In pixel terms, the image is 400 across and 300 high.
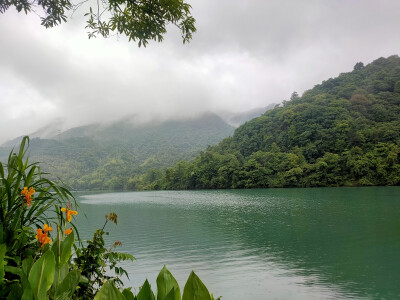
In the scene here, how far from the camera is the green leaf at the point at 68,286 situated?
96 centimetres

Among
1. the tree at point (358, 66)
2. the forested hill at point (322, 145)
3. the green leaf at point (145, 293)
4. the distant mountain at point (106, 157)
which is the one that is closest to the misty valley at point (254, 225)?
the green leaf at point (145, 293)

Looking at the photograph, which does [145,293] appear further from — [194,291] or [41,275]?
[41,275]

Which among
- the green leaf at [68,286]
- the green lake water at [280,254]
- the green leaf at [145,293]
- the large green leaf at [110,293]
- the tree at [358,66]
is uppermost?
the tree at [358,66]

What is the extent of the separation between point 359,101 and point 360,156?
1893 cm

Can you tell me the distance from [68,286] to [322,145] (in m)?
54.6

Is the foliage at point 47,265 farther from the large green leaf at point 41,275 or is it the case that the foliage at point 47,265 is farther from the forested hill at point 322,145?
the forested hill at point 322,145

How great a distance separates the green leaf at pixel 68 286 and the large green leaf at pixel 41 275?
0.35 feet

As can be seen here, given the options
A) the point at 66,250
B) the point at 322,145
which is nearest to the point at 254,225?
the point at 66,250

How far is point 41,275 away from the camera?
84 cm

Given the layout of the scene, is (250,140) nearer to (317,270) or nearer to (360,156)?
(360,156)

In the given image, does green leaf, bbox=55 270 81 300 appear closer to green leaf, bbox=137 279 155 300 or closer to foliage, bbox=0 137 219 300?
foliage, bbox=0 137 219 300

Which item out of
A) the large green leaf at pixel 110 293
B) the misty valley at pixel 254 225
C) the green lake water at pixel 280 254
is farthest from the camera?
the green lake water at pixel 280 254

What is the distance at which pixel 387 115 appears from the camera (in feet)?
168

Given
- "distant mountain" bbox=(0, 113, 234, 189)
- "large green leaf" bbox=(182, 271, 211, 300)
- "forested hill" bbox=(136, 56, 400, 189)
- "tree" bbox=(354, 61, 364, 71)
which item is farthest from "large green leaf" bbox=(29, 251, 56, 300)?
"tree" bbox=(354, 61, 364, 71)
